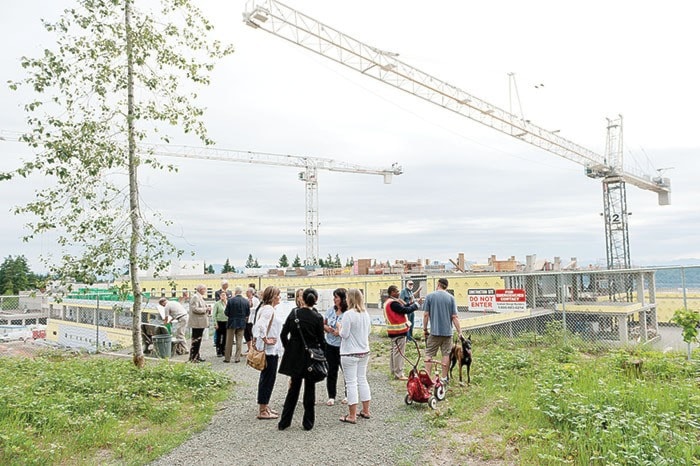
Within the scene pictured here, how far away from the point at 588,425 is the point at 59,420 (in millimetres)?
6584

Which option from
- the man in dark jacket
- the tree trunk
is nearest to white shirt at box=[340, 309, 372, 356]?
the tree trunk

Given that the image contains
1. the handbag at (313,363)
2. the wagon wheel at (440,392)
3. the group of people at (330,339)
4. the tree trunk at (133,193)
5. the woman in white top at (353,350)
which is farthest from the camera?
the tree trunk at (133,193)

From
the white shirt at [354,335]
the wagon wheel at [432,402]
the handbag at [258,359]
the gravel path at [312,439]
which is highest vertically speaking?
the white shirt at [354,335]

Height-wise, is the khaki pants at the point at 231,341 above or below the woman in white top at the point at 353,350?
below

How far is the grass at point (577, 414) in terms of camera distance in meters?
4.99

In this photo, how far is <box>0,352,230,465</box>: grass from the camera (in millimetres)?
5430

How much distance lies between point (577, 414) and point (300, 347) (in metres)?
3.58

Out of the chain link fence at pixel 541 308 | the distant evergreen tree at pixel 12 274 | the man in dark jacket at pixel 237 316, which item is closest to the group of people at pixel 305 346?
the man in dark jacket at pixel 237 316

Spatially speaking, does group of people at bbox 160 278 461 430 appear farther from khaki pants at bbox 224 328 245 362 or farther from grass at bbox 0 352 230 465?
khaki pants at bbox 224 328 245 362

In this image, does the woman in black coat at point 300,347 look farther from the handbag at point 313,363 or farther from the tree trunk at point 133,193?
the tree trunk at point 133,193

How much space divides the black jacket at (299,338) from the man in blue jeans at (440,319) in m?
2.58

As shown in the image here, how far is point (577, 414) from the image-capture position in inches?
234

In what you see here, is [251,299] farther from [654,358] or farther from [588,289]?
[588,289]

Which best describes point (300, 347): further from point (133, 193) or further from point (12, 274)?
point (12, 274)
